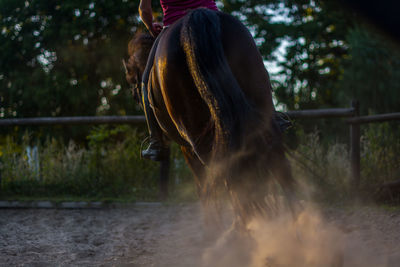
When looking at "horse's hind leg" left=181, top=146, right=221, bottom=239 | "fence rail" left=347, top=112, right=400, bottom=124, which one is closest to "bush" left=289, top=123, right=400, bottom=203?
"fence rail" left=347, top=112, right=400, bottom=124

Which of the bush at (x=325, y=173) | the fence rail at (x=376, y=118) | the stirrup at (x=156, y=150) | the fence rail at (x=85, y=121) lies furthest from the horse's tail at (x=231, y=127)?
the fence rail at (x=85, y=121)

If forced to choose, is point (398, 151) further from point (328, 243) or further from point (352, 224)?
point (328, 243)

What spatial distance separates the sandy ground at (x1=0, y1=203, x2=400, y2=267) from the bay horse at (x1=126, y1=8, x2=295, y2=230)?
1052mm

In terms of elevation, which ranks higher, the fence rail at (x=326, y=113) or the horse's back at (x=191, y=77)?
the horse's back at (x=191, y=77)

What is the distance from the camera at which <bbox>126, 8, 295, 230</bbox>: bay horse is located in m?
1.89

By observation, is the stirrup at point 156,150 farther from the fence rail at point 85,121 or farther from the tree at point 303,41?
the tree at point 303,41

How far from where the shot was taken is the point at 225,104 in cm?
188

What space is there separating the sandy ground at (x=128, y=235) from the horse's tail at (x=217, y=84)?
1.29m

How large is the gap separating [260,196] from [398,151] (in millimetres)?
3812

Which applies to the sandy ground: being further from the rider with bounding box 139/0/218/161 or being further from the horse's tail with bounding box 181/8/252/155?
the horse's tail with bounding box 181/8/252/155

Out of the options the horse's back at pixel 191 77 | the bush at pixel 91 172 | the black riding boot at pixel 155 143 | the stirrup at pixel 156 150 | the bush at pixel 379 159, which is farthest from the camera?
the bush at pixel 91 172

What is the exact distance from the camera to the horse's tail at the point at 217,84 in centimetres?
188

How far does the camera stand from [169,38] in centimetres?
207

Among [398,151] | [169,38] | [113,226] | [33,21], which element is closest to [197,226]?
[113,226]
